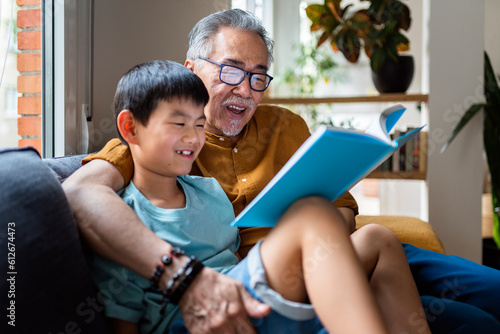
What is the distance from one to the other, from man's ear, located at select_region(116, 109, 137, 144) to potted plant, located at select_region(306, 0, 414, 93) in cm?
226

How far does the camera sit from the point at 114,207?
907mm

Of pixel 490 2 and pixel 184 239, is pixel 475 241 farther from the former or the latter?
pixel 490 2

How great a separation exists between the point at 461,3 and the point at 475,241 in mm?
1385

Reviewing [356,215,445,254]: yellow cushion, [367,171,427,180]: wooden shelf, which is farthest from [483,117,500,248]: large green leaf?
[356,215,445,254]: yellow cushion

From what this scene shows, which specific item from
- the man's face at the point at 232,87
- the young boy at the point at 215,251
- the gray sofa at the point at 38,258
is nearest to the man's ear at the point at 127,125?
the young boy at the point at 215,251

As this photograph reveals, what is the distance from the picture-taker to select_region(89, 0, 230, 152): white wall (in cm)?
172

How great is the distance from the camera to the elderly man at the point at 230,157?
89 centimetres

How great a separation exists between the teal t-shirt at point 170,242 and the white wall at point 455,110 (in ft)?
6.88

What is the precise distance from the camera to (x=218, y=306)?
0.83 m

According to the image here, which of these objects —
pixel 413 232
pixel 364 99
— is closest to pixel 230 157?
pixel 413 232

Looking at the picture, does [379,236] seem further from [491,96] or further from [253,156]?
[491,96]

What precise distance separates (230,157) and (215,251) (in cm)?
46

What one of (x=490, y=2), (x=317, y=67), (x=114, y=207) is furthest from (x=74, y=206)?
Result: (x=490, y=2)

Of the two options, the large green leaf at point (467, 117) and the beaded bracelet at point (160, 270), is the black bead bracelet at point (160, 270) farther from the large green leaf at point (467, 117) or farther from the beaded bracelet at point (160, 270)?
the large green leaf at point (467, 117)
